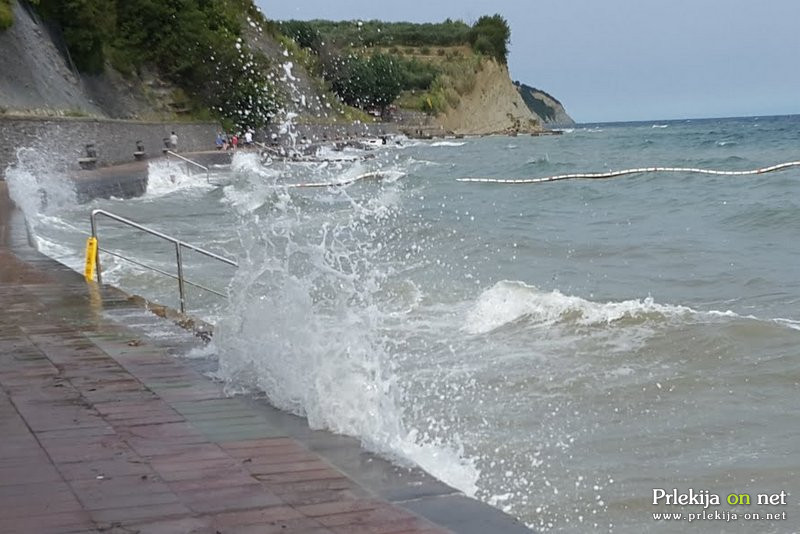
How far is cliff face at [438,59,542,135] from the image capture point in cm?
13200

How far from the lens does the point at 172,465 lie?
15.0 feet

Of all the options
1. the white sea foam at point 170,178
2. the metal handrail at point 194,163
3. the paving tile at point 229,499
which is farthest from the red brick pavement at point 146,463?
the metal handrail at point 194,163

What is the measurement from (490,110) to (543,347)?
13366cm

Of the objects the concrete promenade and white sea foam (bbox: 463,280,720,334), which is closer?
the concrete promenade

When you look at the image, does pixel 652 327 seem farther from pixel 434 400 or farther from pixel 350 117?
pixel 350 117

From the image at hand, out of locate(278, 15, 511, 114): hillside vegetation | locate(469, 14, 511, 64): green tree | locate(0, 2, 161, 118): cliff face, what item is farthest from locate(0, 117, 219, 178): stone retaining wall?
locate(469, 14, 511, 64): green tree

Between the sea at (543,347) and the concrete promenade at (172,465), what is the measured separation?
0.33 m

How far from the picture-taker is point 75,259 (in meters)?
15.7

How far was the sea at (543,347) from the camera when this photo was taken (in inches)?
229

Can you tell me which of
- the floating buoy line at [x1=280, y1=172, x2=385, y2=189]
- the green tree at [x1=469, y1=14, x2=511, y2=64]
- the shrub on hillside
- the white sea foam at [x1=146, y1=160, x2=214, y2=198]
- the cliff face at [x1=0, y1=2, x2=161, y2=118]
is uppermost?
the green tree at [x1=469, y1=14, x2=511, y2=64]

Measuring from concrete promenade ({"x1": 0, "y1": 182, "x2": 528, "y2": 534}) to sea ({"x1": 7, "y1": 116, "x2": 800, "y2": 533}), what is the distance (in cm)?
33

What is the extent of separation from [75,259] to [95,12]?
115ft

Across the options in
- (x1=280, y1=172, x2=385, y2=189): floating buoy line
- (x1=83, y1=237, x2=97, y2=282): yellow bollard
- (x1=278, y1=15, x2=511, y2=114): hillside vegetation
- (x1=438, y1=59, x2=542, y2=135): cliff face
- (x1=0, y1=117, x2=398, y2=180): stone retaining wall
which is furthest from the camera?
(x1=438, y1=59, x2=542, y2=135): cliff face

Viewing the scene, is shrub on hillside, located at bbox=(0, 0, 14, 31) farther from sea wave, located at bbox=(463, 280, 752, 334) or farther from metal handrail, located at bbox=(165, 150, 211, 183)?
sea wave, located at bbox=(463, 280, 752, 334)
